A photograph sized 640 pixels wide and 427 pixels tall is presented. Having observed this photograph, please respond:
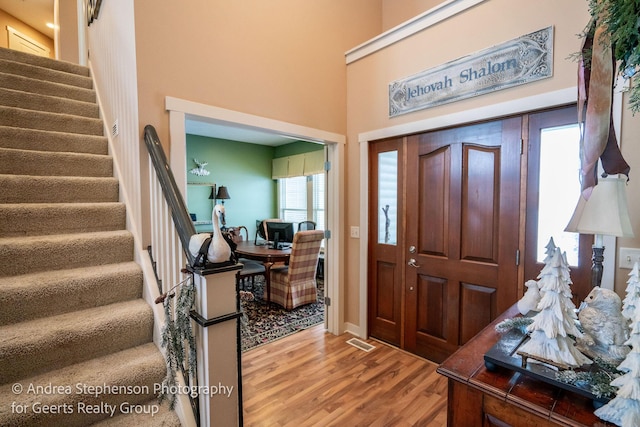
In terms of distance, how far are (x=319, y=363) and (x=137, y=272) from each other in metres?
1.69

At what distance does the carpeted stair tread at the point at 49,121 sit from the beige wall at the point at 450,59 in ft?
7.86

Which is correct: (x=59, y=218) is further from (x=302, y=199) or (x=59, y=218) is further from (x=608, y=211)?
(x=302, y=199)

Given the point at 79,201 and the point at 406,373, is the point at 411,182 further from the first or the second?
the point at 79,201

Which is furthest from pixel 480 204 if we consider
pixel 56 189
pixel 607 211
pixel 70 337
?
pixel 56 189

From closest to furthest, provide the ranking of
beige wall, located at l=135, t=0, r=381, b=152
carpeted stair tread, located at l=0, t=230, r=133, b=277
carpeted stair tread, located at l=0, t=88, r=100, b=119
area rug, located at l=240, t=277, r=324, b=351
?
1. carpeted stair tread, located at l=0, t=230, r=133, b=277
2. beige wall, located at l=135, t=0, r=381, b=152
3. carpeted stair tread, located at l=0, t=88, r=100, b=119
4. area rug, located at l=240, t=277, r=324, b=351

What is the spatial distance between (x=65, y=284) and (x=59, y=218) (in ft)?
1.78

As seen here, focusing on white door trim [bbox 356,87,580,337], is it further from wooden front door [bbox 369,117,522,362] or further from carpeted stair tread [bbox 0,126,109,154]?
carpeted stair tread [bbox 0,126,109,154]

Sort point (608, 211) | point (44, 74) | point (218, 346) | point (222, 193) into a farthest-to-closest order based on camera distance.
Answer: point (222, 193), point (44, 74), point (218, 346), point (608, 211)

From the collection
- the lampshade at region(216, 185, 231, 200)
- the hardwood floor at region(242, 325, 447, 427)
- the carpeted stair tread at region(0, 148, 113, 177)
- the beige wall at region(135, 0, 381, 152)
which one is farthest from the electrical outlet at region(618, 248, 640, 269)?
the lampshade at region(216, 185, 231, 200)

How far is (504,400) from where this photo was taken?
88cm

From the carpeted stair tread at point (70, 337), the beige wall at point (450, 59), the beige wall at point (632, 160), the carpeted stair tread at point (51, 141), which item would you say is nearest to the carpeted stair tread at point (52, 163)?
the carpeted stair tread at point (51, 141)

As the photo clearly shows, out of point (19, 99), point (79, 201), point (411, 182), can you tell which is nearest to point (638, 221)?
point (411, 182)

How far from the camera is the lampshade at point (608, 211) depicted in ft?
3.64

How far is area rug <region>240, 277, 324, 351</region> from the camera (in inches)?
118
